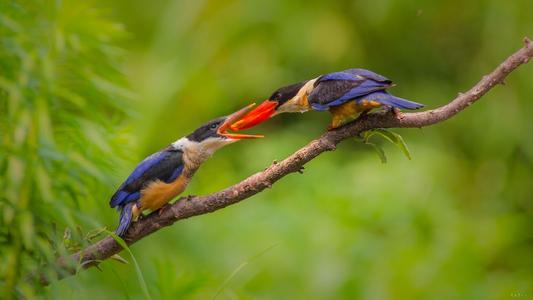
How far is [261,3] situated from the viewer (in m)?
4.70

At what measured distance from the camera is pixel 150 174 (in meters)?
1.68

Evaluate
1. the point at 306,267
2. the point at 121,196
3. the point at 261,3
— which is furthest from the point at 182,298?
the point at 261,3

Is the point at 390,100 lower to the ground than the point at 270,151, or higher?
higher

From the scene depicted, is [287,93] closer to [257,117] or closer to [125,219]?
[257,117]

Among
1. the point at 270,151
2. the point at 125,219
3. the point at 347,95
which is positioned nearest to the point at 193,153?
the point at 125,219

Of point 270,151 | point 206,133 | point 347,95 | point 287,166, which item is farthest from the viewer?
point 270,151

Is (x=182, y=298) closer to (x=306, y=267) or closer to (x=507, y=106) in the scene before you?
(x=306, y=267)

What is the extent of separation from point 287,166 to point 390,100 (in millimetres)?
205

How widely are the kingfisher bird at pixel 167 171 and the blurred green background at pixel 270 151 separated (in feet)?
0.34

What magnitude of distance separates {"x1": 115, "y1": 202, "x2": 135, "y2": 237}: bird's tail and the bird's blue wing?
0.01 metres

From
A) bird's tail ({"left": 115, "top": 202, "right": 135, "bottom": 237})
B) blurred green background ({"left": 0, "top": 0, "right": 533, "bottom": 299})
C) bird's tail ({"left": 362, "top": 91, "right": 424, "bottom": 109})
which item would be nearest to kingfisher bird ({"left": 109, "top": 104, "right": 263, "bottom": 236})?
bird's tail ({"left": 115, "top": 202, "right": 135, "bottom": 237})

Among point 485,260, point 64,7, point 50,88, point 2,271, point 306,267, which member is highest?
point 64,7

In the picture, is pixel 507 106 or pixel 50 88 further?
pixel 507 106

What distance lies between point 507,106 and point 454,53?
18.6 inches
